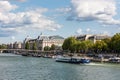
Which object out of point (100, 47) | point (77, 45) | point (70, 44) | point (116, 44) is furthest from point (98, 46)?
point (70, 44)

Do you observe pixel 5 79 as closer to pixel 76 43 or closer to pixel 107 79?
pixel 107 79

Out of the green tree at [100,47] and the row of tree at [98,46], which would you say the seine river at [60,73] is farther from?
the green tree at [100,47]

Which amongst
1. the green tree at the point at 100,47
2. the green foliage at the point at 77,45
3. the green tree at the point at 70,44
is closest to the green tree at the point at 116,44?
the green tree at the point at 100,47

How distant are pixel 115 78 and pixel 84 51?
102m

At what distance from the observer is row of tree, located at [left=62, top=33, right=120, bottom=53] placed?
393 ft

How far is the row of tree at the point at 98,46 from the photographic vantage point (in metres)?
120

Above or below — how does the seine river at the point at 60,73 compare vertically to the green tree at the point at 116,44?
below

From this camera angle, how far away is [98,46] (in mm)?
135750

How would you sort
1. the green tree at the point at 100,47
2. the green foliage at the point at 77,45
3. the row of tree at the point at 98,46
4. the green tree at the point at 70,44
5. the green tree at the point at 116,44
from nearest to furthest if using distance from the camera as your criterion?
the green tree at the point at 116,44 < the row of tree at the point at 98,46 < the green tree at the point at 100,47 < the green foliage at the point at 77,45 < the green tree at the point at 70,44

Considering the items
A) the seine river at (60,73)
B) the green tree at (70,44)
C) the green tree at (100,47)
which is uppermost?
the green tree at (70,44)

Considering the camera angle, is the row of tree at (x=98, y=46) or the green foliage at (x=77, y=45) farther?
the green foliage at (x=77, y=45)

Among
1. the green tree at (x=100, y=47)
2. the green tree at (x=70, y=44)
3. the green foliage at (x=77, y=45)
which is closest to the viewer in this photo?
the green tree at (x=100, y=47)

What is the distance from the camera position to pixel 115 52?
126 meters

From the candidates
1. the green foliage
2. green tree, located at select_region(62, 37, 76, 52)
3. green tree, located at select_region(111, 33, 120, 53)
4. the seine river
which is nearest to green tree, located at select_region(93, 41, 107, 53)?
the green foliage
